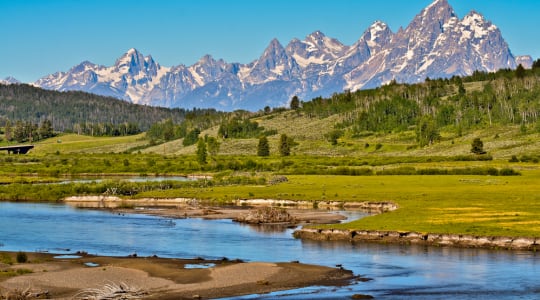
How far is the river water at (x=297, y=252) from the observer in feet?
171

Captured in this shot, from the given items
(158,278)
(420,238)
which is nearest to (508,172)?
(420,238)

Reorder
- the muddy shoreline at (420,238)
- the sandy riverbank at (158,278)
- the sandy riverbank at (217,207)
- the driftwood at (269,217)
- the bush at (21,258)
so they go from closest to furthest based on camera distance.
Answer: the sandy riverbank at (158,278), the bush at (21,258), the muddy shoreline at (420,238), the driftwood at (269,217), the sandy riverbank at (217,207)

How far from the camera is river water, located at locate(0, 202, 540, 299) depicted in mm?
52219

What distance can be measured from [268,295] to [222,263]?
11437 millimetres

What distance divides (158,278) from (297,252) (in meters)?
17.0

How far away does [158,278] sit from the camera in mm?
54375

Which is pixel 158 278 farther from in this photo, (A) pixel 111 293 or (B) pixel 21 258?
(B) pixel 21 258

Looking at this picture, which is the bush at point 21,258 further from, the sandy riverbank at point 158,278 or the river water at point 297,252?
the river water at point 297,252

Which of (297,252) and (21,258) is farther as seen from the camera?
(297,252)

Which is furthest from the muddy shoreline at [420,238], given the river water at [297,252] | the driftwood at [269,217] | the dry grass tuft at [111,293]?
the dry grass tuft at [111,293]

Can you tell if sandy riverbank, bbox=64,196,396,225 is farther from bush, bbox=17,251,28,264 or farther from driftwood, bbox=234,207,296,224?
bush, bbox=17,251,28,264

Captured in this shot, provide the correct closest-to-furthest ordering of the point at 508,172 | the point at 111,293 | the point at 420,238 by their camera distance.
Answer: the point at 111,293 → the point at 420,238 → the point at 508,172

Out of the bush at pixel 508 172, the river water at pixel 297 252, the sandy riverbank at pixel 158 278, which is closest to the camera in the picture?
the sandy riverbank at pixel 158 278

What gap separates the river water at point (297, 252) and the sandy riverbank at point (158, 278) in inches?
95.6
